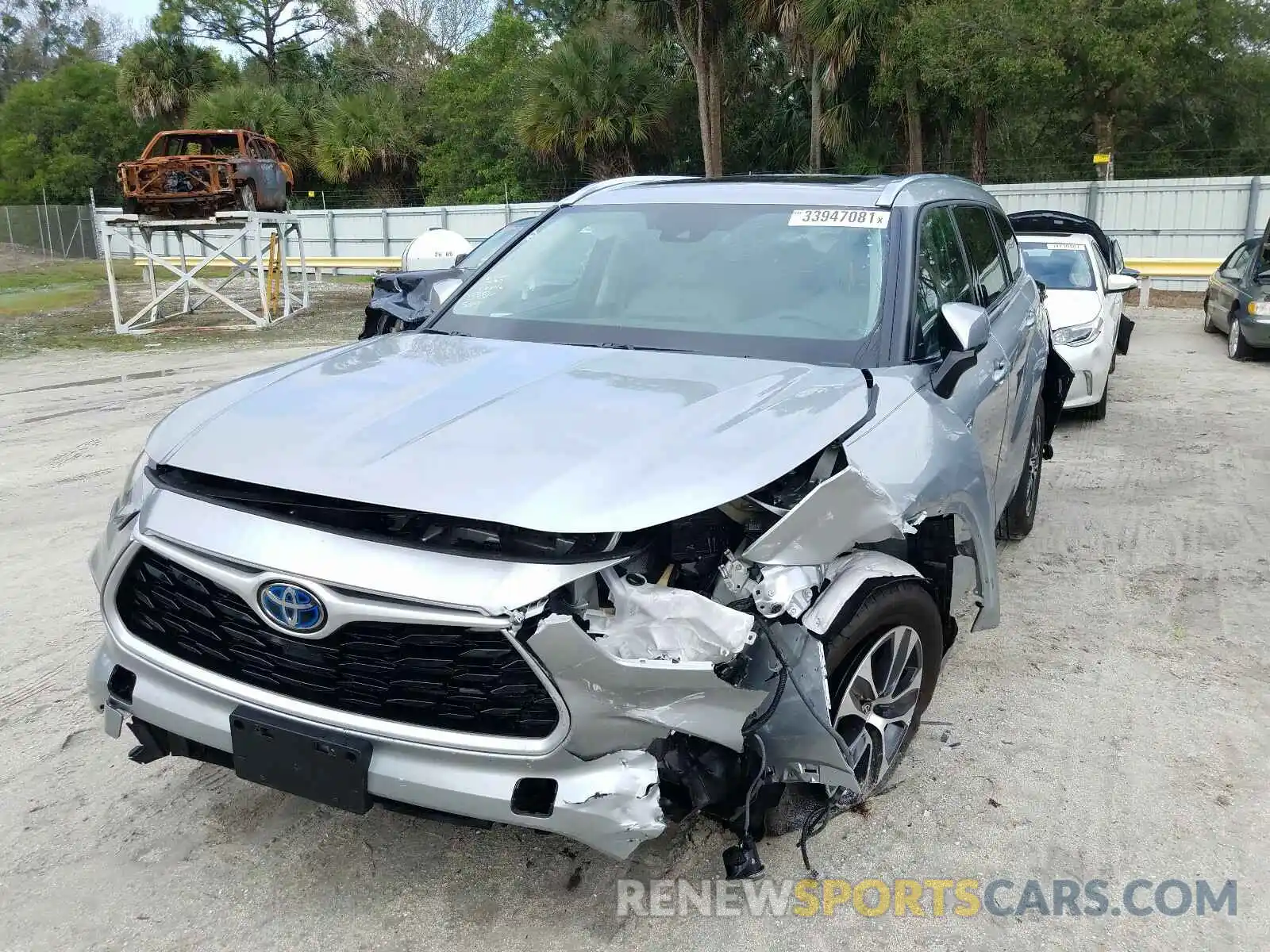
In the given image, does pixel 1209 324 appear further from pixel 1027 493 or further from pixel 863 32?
pixel 1027 493

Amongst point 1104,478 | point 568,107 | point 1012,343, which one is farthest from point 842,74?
point 1012,343

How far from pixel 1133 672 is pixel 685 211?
249cm

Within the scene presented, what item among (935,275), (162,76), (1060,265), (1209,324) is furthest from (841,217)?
(162,76)

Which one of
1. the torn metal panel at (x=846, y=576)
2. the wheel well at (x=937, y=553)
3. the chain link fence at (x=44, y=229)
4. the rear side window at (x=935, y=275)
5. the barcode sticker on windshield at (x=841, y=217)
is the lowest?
the wheel well at (x=937, y=553)

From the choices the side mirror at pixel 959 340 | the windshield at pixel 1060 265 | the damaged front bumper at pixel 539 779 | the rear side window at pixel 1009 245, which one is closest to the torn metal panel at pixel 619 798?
the damaged front bumper at pixel 539 779

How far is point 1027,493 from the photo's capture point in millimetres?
5297

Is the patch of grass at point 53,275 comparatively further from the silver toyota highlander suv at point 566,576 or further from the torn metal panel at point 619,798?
the torn metal panel at point 619,798

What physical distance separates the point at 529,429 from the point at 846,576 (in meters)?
0.90

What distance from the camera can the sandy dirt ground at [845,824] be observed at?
2619mm

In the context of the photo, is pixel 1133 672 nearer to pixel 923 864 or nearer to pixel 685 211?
pixel 923 864

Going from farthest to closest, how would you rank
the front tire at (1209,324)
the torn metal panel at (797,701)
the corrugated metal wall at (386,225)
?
the corrugated metal wall at (386,225), the front tire at (1209,324), the torn metal panel at (797,701)

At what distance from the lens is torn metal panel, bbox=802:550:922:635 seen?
254cm

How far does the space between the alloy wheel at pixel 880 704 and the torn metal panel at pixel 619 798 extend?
68cm

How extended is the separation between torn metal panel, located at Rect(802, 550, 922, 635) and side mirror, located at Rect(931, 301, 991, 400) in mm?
712
